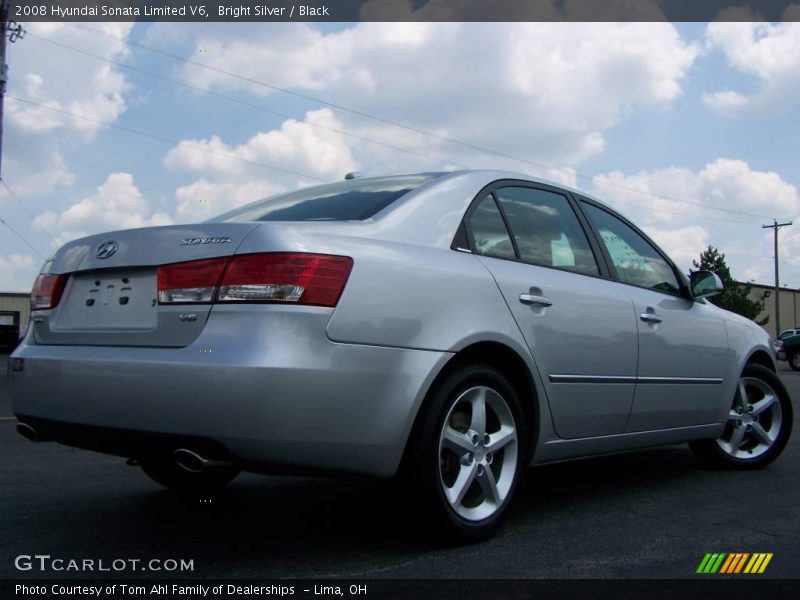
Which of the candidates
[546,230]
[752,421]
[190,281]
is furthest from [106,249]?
[752,421]

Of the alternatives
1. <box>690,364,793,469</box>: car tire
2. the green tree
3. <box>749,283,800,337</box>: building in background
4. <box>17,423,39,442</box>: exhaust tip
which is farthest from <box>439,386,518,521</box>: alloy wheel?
<box>749,283,800,337</box>: building in background

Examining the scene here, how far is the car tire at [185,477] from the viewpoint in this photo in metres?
4.04

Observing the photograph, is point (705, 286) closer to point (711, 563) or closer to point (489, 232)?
point (489, 232)

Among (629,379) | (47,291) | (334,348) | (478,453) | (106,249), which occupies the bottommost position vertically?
(478,453)

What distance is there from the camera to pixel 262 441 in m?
2.66

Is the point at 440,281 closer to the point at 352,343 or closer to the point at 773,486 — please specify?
the point at 352,343

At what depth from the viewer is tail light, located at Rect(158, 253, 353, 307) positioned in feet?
9.03

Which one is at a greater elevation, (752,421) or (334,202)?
(334,202)

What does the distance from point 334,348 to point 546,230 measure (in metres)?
1.61

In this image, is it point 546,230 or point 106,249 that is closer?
point 106,249

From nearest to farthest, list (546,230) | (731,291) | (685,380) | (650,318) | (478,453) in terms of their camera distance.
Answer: (478,453) → (546,230) → (650,318) → (685,380) → (731,291)

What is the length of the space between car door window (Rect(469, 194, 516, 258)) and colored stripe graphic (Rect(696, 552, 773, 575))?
145 cm

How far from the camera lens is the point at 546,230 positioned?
3980mm

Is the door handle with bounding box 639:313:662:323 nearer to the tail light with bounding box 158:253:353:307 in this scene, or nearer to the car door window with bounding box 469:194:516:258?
the car door window with bounding box 469:194:516:258
